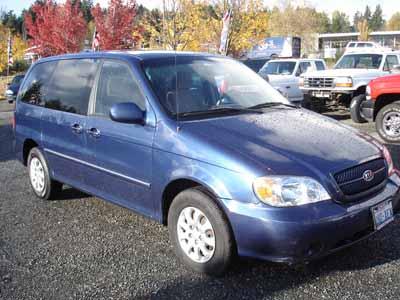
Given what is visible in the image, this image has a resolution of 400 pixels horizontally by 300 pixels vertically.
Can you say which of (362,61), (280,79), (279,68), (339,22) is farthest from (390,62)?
(339,22)

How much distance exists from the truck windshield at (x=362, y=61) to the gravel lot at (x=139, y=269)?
10458 mm

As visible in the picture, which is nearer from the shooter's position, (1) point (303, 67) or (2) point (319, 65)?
(1) point (303, 67)

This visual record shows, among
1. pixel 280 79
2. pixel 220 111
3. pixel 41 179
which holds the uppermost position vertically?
pixel 280 79

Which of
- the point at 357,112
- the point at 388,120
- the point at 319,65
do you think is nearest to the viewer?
the point at 388,120

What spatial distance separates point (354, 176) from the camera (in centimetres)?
358

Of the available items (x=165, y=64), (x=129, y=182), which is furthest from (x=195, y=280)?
(x=165, y=64)

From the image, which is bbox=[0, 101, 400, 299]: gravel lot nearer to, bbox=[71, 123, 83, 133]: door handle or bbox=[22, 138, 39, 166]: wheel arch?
bbox=[71, 123, 83, 133]: door handle

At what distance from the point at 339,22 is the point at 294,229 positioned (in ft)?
392

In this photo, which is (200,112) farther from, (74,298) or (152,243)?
(74,298)

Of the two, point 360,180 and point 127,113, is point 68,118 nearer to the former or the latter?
point 127,113

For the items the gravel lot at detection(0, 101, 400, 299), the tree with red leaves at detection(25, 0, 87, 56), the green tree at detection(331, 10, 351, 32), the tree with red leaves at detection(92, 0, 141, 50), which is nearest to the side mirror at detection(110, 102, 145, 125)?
the gravel lot at detection(0, 101, 400, 299)

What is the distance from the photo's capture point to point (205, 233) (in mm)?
3684

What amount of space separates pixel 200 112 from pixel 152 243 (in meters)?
1.29

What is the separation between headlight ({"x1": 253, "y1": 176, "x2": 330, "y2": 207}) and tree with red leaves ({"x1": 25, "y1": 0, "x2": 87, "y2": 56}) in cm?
2482
